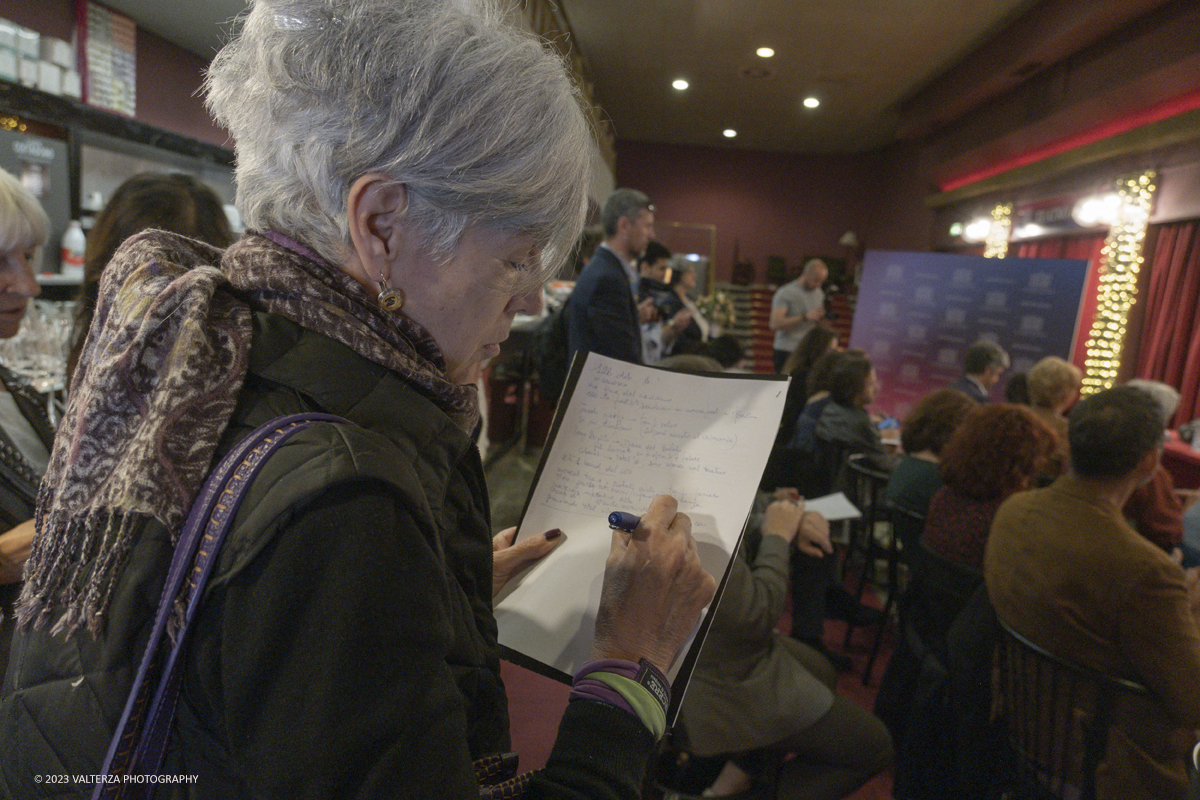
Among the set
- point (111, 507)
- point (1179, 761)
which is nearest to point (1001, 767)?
point (1179, 761)

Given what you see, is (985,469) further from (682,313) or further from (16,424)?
(16,424)

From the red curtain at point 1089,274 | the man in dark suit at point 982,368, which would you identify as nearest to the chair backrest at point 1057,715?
the man in dark suit at point 982,368

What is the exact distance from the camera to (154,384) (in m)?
0.52

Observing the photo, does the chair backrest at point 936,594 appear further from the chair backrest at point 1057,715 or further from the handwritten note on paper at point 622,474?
the handwritten note on paper at point 622,474

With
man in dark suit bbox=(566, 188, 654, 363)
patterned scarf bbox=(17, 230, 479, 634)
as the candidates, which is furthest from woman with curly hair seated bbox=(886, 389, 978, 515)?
patterned scarf bbox=(17, 230, 479, 634)

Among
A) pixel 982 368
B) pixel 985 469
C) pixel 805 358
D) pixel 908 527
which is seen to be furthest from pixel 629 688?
pixel 982 368

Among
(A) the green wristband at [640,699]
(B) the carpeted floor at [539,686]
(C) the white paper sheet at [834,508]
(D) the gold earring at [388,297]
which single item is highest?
(D) the gold earring at [388,297]

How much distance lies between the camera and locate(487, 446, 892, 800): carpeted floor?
163 centimetres

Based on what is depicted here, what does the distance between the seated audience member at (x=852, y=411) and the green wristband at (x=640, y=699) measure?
2.76 m

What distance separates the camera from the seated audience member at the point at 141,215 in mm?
1605

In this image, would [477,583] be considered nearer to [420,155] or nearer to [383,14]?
[420,155]

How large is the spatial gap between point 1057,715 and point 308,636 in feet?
5.77

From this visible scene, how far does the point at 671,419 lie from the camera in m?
0.98

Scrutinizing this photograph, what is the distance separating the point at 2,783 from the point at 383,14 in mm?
733
